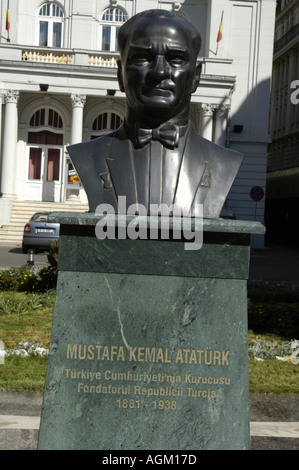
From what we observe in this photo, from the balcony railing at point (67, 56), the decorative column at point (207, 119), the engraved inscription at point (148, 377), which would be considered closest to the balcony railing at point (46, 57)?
the balcony railing at point (67, 56)

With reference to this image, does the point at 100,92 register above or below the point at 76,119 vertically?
above

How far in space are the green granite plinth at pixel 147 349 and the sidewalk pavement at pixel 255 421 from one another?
47.1 inches

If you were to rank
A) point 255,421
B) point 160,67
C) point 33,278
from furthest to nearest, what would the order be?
point 33,278 → point 255,421 → point 160,67

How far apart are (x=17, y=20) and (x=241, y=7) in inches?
423

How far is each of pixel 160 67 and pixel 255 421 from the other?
3.21 m

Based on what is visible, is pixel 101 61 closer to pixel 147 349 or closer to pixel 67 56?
pixel 67 56

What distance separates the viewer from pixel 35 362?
7.53 meters

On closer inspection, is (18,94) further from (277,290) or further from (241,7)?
(277,290)

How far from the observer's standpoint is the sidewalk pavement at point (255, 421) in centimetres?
500

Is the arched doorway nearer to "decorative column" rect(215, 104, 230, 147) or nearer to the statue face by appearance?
"decorative column" rect(215, 104, 230, 147)

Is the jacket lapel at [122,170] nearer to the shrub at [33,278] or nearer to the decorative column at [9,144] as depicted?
the shrub at [33,278]

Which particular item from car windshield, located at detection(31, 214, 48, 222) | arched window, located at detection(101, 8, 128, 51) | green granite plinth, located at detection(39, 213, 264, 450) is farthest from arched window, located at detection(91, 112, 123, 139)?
green granite plinth, located at detection(39, 213, 264, 450)

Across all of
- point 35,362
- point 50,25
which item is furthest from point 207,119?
point 35,362

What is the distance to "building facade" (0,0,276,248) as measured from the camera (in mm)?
30344
